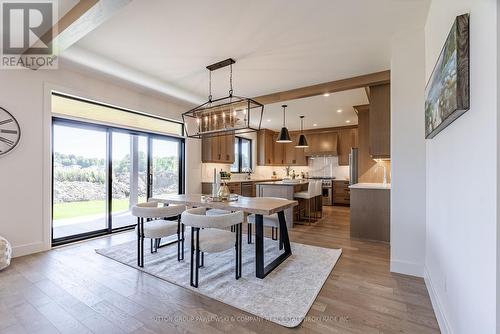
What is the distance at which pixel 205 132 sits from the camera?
3.40 metres

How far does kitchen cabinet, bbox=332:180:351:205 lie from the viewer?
7.68 m

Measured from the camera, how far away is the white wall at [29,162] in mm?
3016

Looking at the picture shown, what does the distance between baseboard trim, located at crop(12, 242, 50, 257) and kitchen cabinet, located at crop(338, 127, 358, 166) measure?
301 inches

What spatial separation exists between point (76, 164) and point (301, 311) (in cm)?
404

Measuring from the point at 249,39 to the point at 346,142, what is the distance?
598cm

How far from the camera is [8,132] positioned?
300 centimetres

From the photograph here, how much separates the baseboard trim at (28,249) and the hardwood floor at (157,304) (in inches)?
10.4

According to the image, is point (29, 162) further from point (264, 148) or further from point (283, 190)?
point (264, 148)

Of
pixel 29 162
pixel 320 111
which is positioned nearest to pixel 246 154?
pixel 320 111

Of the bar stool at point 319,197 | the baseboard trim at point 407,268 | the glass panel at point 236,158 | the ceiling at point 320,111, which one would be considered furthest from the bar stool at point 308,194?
the glass panel at point 236,158

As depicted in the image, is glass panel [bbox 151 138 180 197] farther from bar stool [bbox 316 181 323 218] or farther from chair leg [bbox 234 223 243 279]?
bar stool [bbox 316 181 323 218]

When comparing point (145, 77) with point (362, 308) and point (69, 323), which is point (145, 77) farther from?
point (362, 308)

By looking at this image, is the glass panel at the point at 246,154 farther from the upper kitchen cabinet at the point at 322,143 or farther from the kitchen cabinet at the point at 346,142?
the kitchen cabinet at the point at 346,142

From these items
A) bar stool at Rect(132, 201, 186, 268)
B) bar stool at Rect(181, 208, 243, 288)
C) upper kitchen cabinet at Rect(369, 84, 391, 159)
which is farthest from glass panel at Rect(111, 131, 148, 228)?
upper kitchen cabinet at Rect(369, 84, 391, 159)
